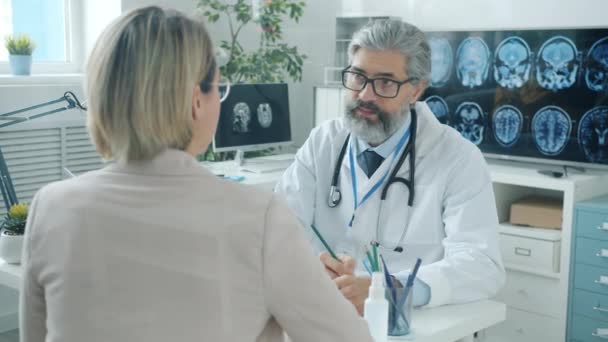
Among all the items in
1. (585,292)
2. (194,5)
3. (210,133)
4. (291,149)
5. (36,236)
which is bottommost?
(585,292)

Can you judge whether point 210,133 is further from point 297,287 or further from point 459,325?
point 459,325

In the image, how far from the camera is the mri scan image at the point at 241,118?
361 centimetres

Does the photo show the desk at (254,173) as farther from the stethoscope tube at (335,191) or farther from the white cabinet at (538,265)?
the stethoscope tube at (335,191)

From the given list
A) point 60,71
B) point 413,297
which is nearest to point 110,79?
point 413,297

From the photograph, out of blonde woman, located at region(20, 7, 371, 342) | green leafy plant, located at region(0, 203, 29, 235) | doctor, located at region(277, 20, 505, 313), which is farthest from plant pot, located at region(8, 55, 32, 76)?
blonde woman, located at region(20, 7, 371, 342)

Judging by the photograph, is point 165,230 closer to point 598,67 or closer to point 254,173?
point 254,173

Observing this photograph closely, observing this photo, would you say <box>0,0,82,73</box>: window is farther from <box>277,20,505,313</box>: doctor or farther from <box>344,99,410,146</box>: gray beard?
<box>344,99,410,146</box>: gray beard

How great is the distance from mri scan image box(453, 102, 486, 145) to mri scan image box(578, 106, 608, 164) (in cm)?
47

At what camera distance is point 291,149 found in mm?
4551

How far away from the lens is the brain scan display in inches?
148

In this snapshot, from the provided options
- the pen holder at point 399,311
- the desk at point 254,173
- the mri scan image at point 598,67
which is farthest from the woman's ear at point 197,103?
the mri scan image at point 598,67

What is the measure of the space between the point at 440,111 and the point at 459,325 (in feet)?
7.60

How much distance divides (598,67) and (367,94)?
5.24ft

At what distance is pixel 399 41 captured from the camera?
206 centimetres
